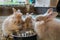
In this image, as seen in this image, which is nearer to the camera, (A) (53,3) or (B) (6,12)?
(A) (53,3)

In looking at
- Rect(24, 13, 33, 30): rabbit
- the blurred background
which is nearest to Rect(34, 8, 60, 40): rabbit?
Rect(24, 13, 33, 30): rabbit

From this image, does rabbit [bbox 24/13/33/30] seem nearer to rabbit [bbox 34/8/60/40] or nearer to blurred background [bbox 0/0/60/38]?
rabbit [bbox 34/8/60/40]

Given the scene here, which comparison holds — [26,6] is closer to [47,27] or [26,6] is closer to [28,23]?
[28,23]

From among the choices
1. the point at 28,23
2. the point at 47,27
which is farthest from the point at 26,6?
the point at 47,27

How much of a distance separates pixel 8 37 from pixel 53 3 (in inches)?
43.7

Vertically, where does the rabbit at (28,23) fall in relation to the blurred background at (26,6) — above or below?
above

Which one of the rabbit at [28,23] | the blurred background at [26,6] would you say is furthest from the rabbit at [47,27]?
the blurred background at [26,6]

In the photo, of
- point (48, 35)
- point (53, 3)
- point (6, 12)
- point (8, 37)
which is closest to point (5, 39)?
point (8, 37)

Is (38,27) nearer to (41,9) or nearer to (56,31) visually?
(56,31)

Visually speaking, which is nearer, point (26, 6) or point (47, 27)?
point (47, 27)

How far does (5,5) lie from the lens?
2.50 meters

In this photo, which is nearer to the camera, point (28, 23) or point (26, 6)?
point (28, 23)

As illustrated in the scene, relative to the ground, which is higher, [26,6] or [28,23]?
[28,23]

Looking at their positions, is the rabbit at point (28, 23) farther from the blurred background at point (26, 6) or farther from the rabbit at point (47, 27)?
the blurred background at point (26, 6)
